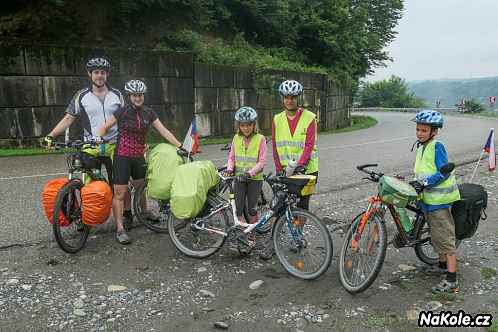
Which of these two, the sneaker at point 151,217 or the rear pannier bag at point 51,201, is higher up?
the rear pannier bag at point 51,201

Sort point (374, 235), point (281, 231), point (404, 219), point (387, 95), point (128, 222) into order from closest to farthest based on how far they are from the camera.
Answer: point (374, 235)
point (404, 219)
point (281, 231)
point (128, 222)
point (387, 95)

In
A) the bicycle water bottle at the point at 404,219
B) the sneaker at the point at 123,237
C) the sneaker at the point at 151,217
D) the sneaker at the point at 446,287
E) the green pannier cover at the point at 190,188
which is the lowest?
the sneaker at the point at 446,287

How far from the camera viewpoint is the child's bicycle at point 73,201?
495 cm

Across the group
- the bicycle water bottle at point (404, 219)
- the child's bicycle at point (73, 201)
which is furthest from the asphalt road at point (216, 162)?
the bicycle water bottle at point (404, 219)

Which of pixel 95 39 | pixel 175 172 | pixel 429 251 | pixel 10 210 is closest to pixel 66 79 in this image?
pixel 95 39

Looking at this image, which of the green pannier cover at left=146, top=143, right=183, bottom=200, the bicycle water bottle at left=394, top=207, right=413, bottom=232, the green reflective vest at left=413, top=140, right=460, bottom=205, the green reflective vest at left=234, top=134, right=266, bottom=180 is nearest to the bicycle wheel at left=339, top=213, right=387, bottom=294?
the bicycle water bottle at left=394, top=207, right=413, bottom=232

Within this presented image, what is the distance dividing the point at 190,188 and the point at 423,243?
269cm

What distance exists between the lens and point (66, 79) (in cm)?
1262

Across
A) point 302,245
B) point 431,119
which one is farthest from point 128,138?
point 431,119

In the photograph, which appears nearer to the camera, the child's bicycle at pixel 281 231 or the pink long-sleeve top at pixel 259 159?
the child's bicycle at pixel 281 231

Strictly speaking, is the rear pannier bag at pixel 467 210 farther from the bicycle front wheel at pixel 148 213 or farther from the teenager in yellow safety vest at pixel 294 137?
the bicycle front wheel at pixel 148 213

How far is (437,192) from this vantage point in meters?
4.32

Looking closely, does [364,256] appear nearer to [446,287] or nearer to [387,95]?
[446,287]

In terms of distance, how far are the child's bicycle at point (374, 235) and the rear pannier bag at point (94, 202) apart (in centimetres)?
279
